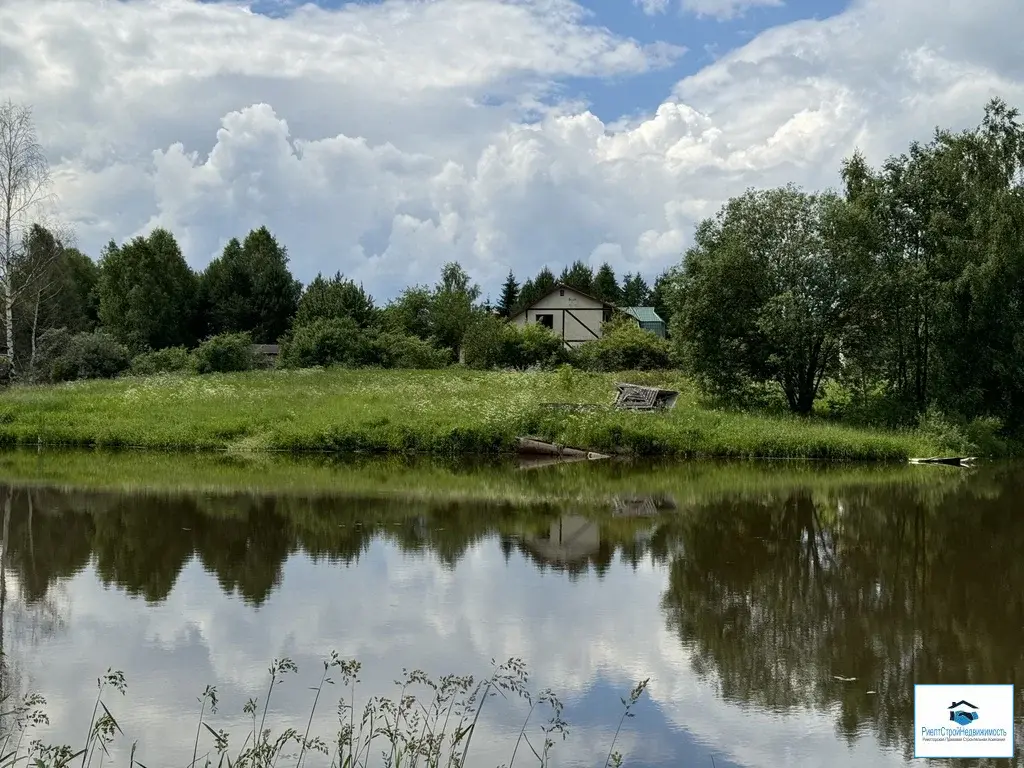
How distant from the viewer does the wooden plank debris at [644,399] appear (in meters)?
30.0

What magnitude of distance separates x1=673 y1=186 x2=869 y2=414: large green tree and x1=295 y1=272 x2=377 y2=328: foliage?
25001 millimetres

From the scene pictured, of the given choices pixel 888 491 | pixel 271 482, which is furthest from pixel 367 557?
pixel 888 491

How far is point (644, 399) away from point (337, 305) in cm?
2677

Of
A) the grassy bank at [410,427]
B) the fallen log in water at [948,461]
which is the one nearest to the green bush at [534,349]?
the grassy bank at [410,427]

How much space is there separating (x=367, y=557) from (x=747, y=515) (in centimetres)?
706

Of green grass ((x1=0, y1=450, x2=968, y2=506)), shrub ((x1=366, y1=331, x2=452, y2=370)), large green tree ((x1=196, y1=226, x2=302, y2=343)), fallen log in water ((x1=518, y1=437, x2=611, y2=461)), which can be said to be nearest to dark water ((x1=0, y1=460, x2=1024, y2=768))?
Result: green grass ((x1=0, y1=450, x2=968, y2=506))

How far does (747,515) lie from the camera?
17.4 m

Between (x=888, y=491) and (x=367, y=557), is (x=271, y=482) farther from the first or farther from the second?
(x=888, y=491)

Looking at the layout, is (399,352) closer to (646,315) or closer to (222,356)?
(222,356)

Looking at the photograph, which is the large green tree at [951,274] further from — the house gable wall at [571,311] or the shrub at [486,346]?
the house gable wall at [571,311]

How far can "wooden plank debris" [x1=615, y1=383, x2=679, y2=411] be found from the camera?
98.5 feet

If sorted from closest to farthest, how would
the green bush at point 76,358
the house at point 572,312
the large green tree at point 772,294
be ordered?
the large green tree at point 772,294
the green bush at point 76,358
the house at point 572,312

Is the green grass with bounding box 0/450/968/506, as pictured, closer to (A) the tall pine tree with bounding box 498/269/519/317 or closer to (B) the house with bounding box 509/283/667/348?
(B) the house with bounding box 509/283/667/348

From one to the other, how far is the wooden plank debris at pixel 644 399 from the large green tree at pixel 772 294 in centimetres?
182
